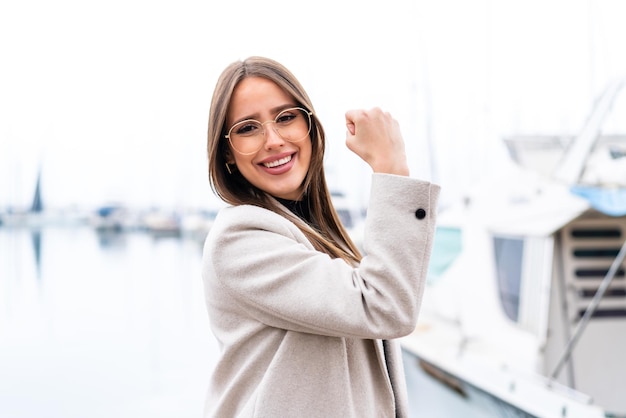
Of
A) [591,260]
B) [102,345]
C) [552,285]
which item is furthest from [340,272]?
[102,345]

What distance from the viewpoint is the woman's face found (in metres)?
0.78

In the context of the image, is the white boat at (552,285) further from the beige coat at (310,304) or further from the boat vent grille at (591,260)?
the beige coat at (310,304)

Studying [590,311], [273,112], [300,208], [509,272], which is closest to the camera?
[273,112]

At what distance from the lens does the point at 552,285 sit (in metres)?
4.10

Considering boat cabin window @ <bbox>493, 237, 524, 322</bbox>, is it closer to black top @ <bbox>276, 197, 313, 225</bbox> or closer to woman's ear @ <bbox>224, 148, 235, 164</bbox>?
black top @ <bbox>276, 197, 313, 225</bbox>

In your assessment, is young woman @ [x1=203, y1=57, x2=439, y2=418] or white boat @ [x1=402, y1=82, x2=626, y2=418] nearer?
young woman @ [x1=203, y1=57, x2=439, y2=418]

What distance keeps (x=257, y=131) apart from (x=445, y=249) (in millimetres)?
4773

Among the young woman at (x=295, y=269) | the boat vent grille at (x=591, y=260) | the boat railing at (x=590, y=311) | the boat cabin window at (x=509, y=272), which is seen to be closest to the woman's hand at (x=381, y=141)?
the young woman at (x=295, y=269)

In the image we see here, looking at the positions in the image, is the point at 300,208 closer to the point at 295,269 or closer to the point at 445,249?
the point at 295,269

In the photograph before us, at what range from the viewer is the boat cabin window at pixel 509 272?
4.36 meters

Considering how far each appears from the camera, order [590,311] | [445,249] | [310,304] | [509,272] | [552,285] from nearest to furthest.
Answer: [310,304], [590,311], [552,285], [509,272], [445,249]

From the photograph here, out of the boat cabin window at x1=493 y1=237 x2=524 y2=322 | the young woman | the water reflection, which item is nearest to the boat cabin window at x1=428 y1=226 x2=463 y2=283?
the boat cabin window at x1=493 y1=237 x2=524 y2=322

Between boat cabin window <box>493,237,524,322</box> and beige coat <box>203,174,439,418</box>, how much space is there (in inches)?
152

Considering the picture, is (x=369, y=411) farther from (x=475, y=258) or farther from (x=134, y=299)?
(x=134, y=299)
